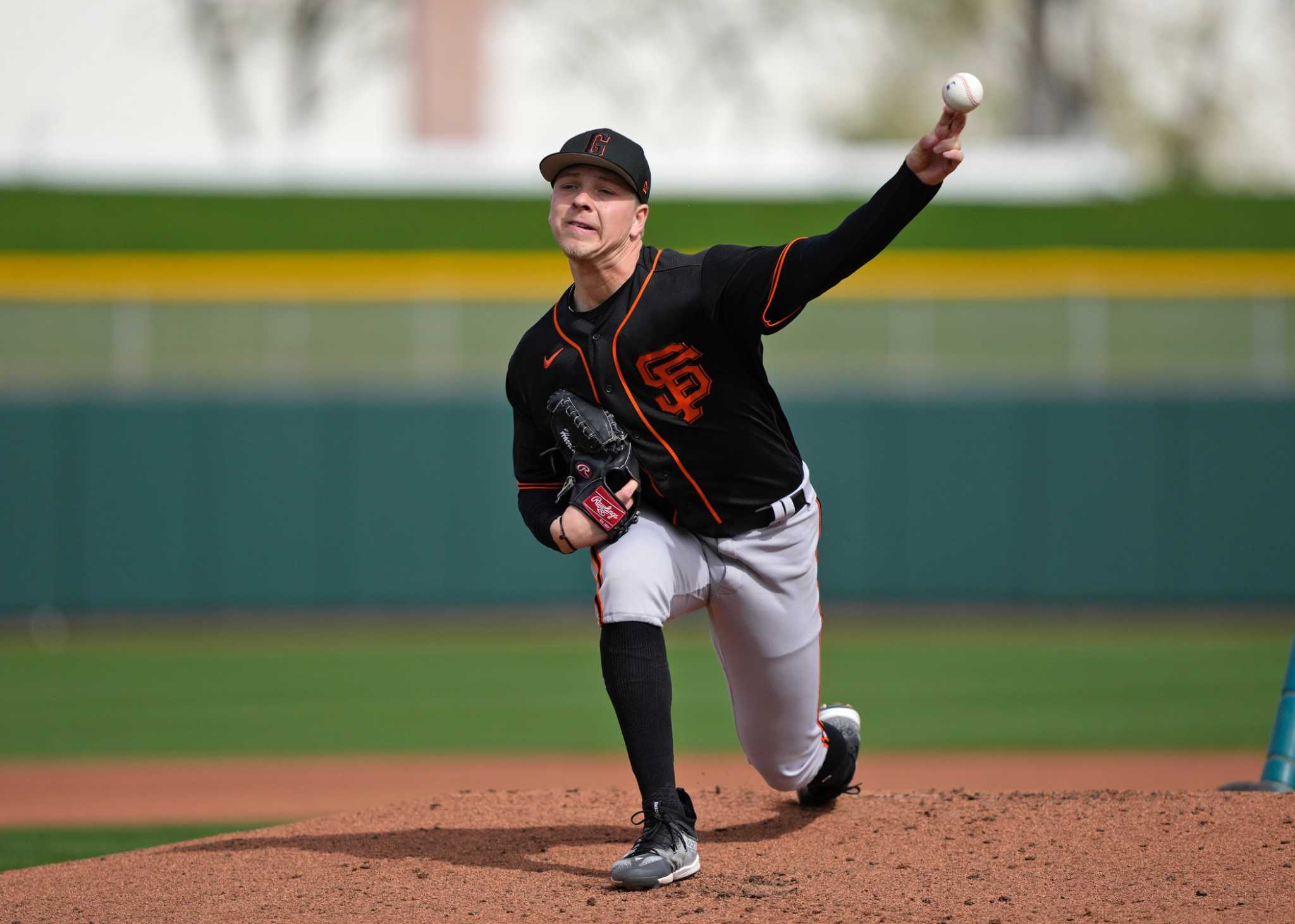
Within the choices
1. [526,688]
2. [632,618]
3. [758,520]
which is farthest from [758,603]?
[526,688]

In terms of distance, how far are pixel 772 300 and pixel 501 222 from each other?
14808mm

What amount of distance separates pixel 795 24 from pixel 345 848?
22.8 meters

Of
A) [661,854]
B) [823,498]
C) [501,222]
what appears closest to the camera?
[661,854]

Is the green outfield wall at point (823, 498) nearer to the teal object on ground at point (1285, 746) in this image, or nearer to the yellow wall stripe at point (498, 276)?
the yellow wall stripe at point (498, 276)

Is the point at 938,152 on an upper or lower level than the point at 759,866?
upper

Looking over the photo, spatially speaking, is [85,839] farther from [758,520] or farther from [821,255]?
[821,255]

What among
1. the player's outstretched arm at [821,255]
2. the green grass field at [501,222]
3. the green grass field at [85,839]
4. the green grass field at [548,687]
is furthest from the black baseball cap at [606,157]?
the green grass field at [501,222]

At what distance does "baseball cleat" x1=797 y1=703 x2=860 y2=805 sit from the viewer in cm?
432

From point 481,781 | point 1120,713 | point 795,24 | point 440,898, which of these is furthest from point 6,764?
point 795,24

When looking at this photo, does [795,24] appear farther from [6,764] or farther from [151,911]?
[151,911]

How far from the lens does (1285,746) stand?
4.65m

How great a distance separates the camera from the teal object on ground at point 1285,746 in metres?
4.58

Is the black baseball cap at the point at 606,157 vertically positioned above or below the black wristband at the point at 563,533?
above

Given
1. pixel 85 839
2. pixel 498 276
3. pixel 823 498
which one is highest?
pixel 498 276
